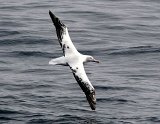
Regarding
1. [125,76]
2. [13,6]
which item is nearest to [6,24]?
[13,6]

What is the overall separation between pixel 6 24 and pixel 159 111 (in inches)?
Answer: 491

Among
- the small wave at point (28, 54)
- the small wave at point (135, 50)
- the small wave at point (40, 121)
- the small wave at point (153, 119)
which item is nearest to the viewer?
the small wave at point (40, 121)

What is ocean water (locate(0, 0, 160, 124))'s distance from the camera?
2242cm

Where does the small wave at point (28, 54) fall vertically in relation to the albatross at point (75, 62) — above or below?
below

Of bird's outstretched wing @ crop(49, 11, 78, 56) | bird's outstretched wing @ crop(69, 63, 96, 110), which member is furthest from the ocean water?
bird's outstretched wing @ crop(49, 11, 78, 56)

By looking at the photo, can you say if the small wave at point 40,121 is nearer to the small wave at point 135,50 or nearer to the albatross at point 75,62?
the albatross at point 75,62

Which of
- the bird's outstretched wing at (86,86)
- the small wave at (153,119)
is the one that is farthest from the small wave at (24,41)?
the small wave at (153,119)

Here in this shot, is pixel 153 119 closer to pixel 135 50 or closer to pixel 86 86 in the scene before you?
pixel 86 86

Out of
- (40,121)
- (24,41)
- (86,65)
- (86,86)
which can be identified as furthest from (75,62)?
(24,41)

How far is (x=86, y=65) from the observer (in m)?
28.2

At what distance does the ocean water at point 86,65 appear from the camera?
22.4 metres

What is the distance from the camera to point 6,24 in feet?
108

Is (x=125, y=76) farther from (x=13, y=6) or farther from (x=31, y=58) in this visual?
(x=13, y=6)

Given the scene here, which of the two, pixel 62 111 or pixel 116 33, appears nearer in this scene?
pixel 62 111
